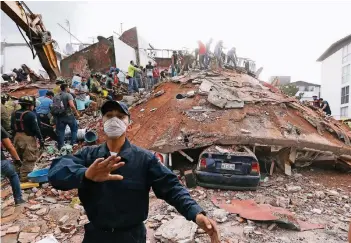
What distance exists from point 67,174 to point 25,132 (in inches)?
169

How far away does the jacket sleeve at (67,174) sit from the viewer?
161cm

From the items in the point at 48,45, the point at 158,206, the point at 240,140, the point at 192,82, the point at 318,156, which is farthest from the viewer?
the point at 48,45

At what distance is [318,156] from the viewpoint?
6.46 metres

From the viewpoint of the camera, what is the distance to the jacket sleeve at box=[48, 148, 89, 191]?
1611 mm

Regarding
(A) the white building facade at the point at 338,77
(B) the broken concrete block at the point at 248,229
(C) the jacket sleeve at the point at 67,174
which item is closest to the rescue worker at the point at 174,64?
(B) the broken concrete block at the point at 248,229

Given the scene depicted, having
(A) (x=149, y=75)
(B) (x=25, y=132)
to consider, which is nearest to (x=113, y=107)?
(B) (x=25, y=132)

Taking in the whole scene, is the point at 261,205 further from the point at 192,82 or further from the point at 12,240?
the point at 192,82

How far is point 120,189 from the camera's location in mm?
1720

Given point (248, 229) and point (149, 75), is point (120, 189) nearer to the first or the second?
point (248, 229)

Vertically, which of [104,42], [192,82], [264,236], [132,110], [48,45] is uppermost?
[104,42]

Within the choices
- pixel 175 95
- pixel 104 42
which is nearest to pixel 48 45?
pixel 175 95

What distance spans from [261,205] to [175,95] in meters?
4.23

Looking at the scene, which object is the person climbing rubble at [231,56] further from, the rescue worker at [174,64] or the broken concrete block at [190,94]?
the broken concrete block at [190,94]

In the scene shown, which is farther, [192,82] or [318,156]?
[192,82]
